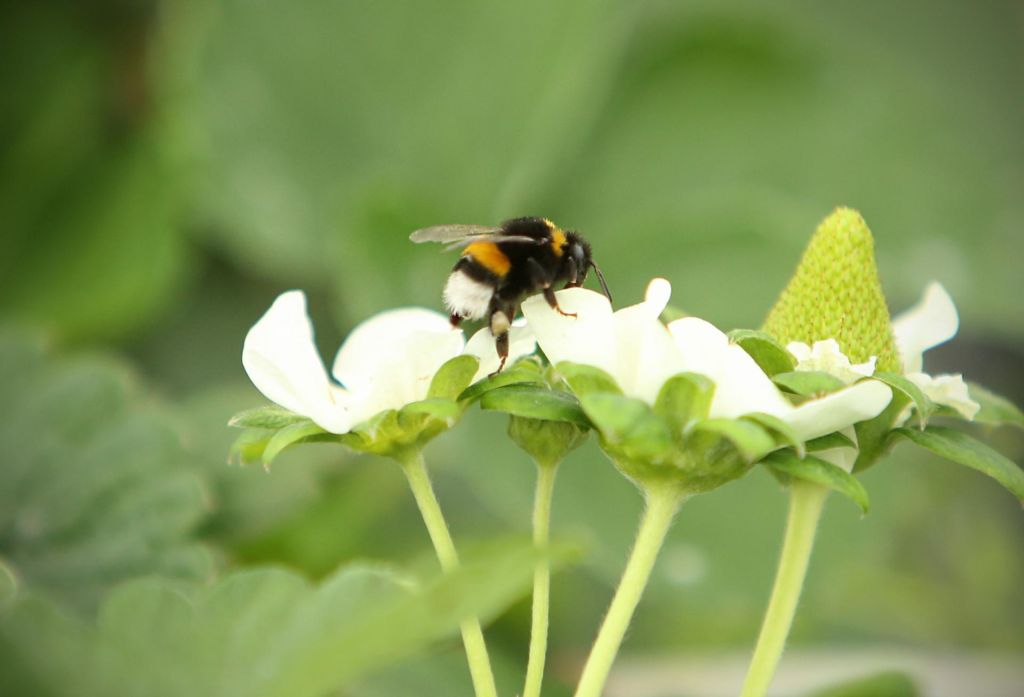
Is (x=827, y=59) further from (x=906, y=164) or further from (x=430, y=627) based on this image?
(x=430, y=627)

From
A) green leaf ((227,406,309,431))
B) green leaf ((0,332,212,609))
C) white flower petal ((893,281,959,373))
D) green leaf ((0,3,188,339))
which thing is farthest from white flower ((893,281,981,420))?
green leaf ((0,3,188,339))

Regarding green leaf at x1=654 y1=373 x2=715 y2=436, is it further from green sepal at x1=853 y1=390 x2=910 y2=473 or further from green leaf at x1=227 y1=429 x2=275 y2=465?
green leaf at x1=227 y1=429 x2=275 y2=465

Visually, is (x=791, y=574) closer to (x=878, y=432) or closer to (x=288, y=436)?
(x=878, y=432)

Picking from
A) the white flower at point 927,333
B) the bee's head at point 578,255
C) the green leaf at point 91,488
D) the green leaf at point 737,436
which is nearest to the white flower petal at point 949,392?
the white flower at point 927,333

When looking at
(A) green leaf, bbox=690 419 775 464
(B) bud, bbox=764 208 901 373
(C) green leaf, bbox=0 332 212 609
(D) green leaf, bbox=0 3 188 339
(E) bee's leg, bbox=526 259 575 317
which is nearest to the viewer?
(A) green leaf, bbox=690 419 775 464

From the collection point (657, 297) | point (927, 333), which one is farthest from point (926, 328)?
point (657, 297)

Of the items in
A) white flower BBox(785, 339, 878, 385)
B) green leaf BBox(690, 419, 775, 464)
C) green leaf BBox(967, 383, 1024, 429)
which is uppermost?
green leaf BBox(967, 383, 1024, 429)
